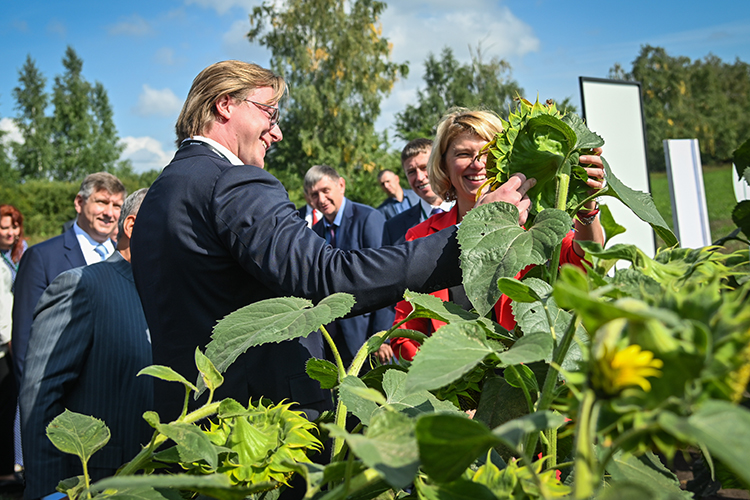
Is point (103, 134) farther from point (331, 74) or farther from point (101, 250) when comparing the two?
point (101, 250)

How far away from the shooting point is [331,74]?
3097 cm

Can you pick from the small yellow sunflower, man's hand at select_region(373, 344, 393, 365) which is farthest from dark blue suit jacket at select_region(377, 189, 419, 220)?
the small yellow sunflower

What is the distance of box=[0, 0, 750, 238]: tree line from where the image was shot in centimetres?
3062

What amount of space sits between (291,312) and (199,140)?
116 cm

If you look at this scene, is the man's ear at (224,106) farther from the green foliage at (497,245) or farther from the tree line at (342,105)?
the tree line at (342,105)

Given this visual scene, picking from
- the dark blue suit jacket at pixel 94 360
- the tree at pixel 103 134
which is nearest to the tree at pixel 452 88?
the tree at pixel 103 134

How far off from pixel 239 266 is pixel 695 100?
2074 inches

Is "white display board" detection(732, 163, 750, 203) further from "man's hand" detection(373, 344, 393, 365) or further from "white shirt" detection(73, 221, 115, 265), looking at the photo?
"white shirt" detection(73, 221, 115, 265)

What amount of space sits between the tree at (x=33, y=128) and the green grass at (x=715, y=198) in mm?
45001

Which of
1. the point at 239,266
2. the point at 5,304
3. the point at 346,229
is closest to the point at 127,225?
the point at 239,266

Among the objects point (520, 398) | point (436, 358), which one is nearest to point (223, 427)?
point (436, 358)

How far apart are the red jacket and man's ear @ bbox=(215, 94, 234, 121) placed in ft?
2.63

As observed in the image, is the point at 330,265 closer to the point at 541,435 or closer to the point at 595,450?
the point at 541,435

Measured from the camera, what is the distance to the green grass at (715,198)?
798 inches
